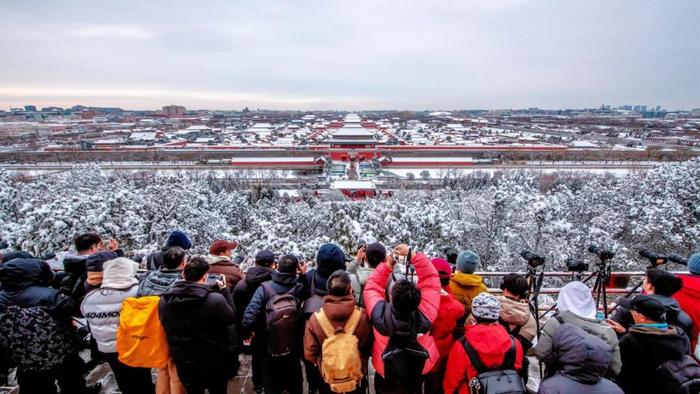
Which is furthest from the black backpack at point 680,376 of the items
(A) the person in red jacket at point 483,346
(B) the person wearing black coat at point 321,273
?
(B) the person wearing black coat at point 321,273

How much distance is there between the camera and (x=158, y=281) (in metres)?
2.44

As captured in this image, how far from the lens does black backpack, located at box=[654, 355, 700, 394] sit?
1979mm

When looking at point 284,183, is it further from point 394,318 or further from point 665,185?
point 394,318

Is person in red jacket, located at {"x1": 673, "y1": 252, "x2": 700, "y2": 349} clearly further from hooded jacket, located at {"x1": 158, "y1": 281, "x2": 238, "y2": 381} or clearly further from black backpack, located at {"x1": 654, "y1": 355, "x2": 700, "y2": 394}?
hooded jacket, located at {"x1": 158, "y1": 281, "x2": 238, "y2": 381}

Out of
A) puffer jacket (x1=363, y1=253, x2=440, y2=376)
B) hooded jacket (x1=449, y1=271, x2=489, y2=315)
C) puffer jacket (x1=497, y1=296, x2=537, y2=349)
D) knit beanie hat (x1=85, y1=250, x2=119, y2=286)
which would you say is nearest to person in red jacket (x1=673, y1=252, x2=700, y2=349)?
puffer jacket (x1=497, y1=296, x2=537, y2=349)

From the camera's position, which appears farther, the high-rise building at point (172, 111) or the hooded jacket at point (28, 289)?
the high-rise building at point (172, 111)

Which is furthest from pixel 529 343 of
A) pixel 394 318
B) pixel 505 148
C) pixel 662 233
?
pixel 505 148

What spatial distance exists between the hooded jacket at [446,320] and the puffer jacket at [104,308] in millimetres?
2098

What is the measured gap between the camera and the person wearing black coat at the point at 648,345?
2.02 meters

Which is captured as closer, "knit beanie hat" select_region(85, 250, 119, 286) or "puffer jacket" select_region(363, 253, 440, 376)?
"puffer jacket" select_region(363, 253, 440, 376)

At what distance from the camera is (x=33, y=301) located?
92.7 inches

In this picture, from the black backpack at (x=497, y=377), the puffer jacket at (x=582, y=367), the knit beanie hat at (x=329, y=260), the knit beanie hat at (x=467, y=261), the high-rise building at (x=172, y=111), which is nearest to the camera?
the puffer jacket at (x=582, y=367)

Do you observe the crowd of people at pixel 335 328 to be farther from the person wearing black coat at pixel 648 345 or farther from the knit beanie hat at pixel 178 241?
the knit beanie hat at pixel 178 241

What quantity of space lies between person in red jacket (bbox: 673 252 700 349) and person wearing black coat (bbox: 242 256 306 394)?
284 cm
